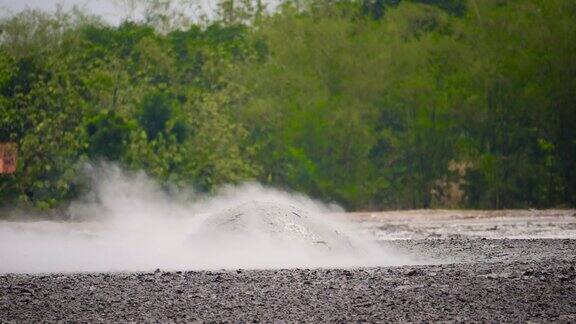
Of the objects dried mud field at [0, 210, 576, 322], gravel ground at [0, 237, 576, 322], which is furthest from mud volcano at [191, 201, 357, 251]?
gravel ground at [0, 237, 576, 322]

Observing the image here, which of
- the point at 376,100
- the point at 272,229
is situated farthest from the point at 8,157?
the point at 272,229

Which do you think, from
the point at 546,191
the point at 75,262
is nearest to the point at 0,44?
the point at 546,191

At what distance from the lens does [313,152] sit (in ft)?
141

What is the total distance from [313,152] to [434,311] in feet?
106

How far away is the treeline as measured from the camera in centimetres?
3997

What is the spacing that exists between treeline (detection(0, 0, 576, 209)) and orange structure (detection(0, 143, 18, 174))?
2902 millimetres

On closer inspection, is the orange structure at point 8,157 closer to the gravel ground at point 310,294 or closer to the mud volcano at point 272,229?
the mud volcano at point 272,229

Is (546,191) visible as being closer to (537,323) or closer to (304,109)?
(304,109)

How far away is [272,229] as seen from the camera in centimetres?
1758

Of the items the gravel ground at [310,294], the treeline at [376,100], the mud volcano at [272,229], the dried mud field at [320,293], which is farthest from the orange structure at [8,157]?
the gravel ground at [310,294]

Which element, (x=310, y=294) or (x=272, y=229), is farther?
(x=272, y=229)

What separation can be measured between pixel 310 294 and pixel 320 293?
0.41ft

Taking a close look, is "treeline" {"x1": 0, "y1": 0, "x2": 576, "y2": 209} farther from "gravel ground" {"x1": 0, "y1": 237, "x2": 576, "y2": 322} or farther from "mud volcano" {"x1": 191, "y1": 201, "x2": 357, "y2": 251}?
"gravel ground" {"x1": 0, "y1": 237, "x2": 576, "y2": 322}

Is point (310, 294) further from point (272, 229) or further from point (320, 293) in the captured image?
point (272, 229)
